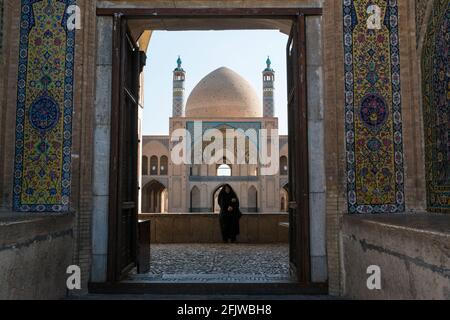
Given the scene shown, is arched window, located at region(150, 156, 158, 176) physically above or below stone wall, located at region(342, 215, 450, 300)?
above

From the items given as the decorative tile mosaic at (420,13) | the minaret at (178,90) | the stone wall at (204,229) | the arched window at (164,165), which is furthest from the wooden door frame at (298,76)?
the arched window at (164,165)

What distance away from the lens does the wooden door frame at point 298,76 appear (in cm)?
393

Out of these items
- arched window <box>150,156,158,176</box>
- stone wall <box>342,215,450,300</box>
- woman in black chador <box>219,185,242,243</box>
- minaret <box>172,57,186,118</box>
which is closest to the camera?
stone wall <box>342,215,450,300</box>

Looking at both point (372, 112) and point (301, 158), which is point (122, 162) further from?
point (372, 112)

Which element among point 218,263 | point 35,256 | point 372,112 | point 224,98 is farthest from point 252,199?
point 35,256

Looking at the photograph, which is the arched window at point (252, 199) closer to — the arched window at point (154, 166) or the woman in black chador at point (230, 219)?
the arched window at point (154, 166)

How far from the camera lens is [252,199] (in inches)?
954

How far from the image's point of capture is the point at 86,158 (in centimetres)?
397

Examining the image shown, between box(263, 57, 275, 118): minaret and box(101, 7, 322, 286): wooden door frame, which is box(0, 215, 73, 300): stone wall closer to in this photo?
box(101, 7, 322, 286): wooden door frame

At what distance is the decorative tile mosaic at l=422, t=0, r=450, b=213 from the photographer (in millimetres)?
3699

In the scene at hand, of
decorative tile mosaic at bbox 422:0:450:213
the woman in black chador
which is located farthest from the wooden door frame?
the woman in black chador

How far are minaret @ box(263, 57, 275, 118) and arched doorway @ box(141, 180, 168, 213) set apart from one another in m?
6.88

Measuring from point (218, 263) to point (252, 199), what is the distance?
18.7 meters

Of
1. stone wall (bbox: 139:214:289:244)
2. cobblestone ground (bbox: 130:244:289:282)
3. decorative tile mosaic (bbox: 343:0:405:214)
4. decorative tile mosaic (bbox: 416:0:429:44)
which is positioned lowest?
cobblestone ground (bbox: 130:244:289:282)
